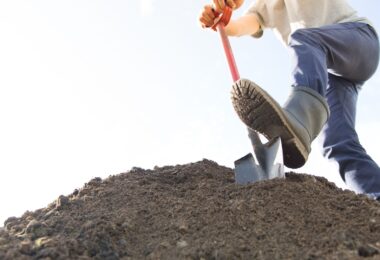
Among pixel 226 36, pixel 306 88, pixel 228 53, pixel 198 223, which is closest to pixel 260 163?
pixel 306 88

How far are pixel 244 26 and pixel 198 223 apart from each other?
2.14m

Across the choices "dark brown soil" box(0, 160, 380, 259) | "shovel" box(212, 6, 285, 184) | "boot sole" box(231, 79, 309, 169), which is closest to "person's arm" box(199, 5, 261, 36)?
"shovel" box(212, 6, 285, 184)

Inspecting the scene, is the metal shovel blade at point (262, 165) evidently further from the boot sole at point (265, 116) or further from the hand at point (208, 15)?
the hand at point (208, 15)

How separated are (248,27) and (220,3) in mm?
494

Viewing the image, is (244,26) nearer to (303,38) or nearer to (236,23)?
(236,23)

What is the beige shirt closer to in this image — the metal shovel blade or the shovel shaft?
the shovel shaft

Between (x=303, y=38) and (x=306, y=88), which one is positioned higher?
(x=303, y=38)

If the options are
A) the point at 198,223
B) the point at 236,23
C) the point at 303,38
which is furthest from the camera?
the point at 236,23

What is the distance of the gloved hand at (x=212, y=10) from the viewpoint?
10.9ft

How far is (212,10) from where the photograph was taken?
3.42m

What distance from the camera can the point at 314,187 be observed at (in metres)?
→ 2.37

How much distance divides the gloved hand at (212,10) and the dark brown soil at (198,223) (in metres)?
1.35

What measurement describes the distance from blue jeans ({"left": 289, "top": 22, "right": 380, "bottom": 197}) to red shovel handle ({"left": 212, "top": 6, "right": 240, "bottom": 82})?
1.42ft

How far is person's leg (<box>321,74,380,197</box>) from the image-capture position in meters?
3.16
